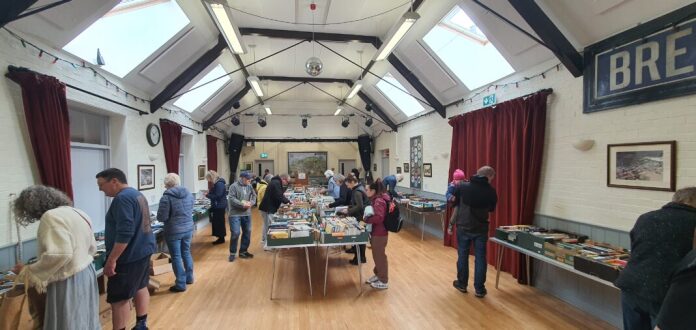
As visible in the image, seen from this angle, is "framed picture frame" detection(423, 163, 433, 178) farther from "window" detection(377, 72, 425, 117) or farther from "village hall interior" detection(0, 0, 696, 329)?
"window" detection(377, 72, 425, 117)

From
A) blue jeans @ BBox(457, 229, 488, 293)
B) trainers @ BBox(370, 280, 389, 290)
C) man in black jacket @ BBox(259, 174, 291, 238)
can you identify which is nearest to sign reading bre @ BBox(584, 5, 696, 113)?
blue jeans @ BBox(457, 229, 488, 293)

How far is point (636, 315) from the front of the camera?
2.29m

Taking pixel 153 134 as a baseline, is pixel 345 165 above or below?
below

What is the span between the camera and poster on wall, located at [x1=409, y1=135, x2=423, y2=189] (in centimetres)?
838

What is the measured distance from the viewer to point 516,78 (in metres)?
4.82

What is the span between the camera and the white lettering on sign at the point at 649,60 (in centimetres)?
288

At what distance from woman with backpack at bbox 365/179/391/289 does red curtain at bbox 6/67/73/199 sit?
3.51m

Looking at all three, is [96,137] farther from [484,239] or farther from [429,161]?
[429,161]

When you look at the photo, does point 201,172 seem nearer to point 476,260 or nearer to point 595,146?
point 476,260

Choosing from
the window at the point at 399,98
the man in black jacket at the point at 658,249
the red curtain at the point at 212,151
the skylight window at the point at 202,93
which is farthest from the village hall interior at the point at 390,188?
the red curtain at the point at 212,151

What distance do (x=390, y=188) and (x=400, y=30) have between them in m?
3.84

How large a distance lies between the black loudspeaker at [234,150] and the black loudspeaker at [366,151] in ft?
A: 16.8

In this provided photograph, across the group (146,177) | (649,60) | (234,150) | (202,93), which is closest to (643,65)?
(649,60)

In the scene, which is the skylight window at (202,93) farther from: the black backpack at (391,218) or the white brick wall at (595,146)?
the white brick wall at (595,146)
